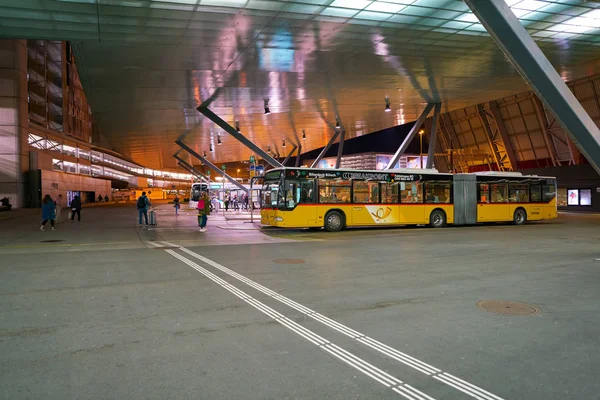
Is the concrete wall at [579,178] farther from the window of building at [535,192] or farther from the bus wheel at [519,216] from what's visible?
the bus wheel at [519,216]

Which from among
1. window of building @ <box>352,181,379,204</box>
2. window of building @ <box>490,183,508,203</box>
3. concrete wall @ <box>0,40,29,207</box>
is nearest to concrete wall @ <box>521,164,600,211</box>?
window of building @ <box>490,183,508,203</box>

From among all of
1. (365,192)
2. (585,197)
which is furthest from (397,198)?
(585,197)

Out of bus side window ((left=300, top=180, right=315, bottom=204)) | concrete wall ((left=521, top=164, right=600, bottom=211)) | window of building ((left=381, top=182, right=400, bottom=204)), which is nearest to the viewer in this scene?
bus side window ((left=300, top=180, right=315, bottom=204))

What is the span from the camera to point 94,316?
6254 millimetres

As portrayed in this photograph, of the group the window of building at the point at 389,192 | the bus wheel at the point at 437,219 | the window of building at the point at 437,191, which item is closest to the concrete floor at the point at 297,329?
Answer: the window of building at the point at 389,192

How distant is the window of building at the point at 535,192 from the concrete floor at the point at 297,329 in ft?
53.7

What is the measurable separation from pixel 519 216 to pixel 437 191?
648cm

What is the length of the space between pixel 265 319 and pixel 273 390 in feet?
7.41

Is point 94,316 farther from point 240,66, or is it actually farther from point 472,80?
point 472,80

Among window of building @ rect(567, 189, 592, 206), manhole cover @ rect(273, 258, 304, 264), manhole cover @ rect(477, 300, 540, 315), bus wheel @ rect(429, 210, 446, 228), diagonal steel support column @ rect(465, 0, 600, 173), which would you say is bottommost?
manhole cover @ rect(477, 300, 540, 315)

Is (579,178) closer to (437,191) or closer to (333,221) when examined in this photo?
(437,191)

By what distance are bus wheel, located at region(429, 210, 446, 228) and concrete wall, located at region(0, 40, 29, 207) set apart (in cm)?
4202

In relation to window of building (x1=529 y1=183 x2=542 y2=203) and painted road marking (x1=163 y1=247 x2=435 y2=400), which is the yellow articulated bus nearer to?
window of building (x1=529 y1=183 x2=542 y2=203)

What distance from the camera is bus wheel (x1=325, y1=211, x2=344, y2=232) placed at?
21.0m
